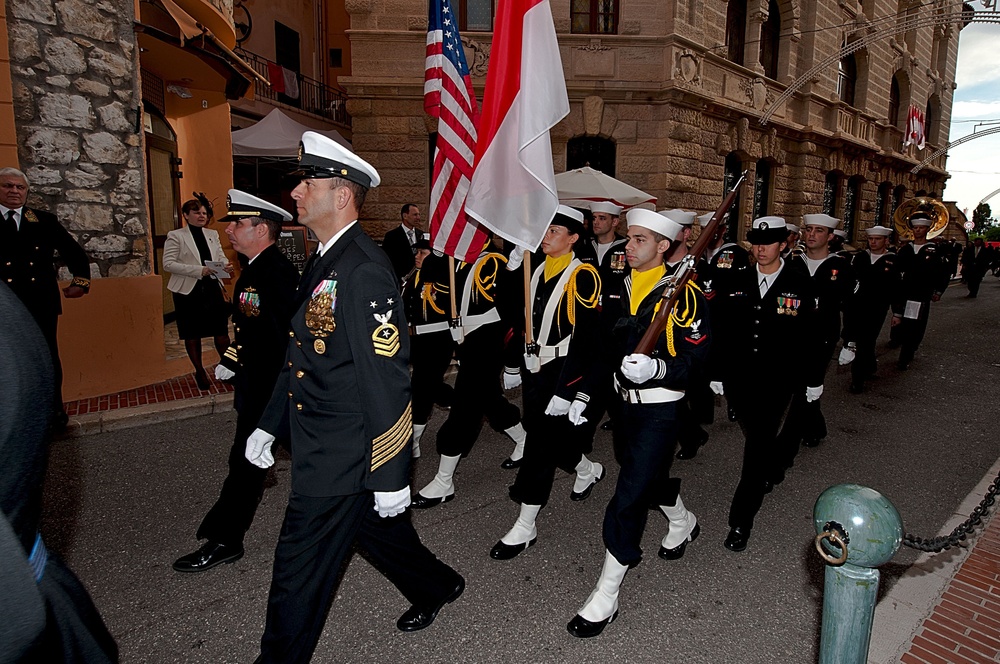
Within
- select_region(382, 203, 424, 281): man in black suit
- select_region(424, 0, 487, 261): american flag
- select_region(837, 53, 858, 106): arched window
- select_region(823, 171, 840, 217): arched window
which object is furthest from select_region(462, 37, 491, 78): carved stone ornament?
select_region(837, 53, 858, 106): arched window

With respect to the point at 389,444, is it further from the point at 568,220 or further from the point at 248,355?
the point at 568,220

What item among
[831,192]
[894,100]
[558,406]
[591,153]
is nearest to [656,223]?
[558,406]

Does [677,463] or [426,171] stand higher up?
[426,171]

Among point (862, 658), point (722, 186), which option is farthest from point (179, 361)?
point (722, 186)

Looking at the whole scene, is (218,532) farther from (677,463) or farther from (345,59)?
(345,59)

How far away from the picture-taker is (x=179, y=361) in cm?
754

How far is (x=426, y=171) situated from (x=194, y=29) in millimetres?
6899

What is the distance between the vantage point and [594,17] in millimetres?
14602

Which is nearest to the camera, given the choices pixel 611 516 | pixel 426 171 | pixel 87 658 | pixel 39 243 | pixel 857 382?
pixel 87 658

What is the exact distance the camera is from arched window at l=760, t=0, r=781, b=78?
61.5 ft

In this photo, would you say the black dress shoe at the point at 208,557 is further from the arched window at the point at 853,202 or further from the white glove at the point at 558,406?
the arched window at the point at 853,202

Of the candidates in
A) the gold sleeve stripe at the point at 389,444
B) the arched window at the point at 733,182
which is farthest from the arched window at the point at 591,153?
the gold sleeve stripe at the point at 389,444

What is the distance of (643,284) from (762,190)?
1798 centimetres

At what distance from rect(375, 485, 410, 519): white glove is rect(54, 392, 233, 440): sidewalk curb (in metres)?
4.64
